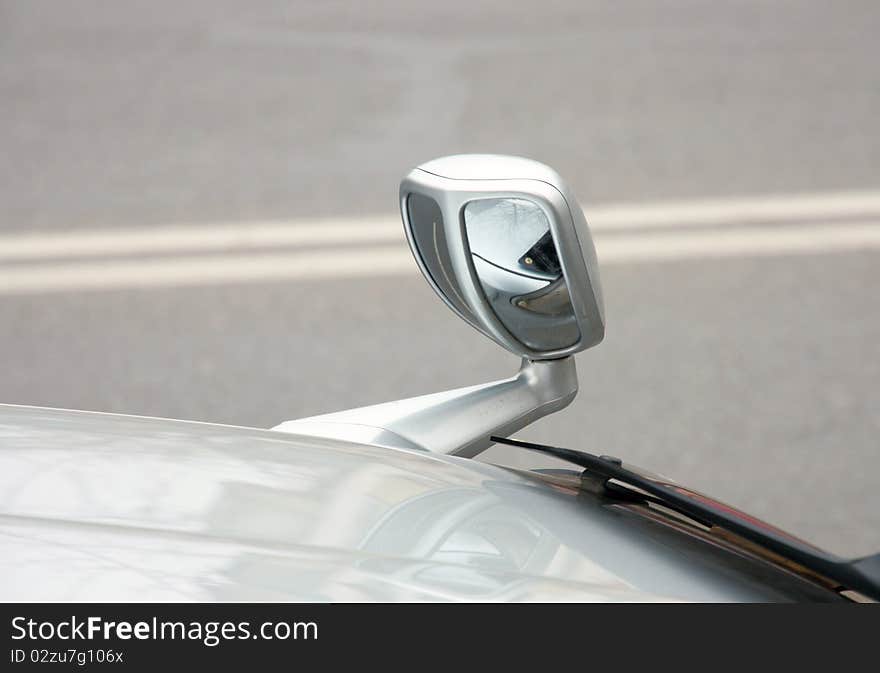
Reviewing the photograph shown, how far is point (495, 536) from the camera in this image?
109cm

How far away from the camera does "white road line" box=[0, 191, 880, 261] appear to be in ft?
16.1

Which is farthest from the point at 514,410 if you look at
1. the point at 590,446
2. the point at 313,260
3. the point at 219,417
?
the point at 313,260

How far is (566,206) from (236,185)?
4273mm

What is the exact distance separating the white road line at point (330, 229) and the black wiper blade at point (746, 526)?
367 centimetres

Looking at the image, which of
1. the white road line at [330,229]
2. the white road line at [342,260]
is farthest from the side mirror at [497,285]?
the white road line at [330,229]

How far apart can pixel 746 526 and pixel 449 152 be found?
4.70 m

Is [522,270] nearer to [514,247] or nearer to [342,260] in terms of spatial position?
[514,247]

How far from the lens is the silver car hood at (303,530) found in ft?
3.06

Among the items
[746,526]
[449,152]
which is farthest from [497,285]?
[449,152]

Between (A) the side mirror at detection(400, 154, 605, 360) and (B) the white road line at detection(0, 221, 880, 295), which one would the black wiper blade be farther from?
(B) the white road line at detection(0, 221, 880, 295)

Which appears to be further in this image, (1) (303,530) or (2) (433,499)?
(2) (433,499)

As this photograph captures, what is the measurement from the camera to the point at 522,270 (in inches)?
55.8

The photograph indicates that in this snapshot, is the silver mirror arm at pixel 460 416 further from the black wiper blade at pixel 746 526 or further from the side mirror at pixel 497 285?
the black wiper blade at pixel 746 526

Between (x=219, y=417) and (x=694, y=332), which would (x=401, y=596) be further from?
(x=694, y=332)
